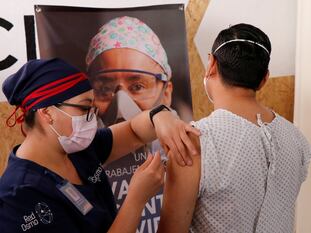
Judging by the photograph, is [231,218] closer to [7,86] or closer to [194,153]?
[194,153]

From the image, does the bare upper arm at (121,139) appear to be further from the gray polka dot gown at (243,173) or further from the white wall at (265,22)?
the white wall at (265,22)

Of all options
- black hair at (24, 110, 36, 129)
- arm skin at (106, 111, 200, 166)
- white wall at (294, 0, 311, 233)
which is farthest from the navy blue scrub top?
white wall at (294, 0, 311, 233)

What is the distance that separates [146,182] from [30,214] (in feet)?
1.08

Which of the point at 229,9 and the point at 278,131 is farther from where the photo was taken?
the point at 229,9

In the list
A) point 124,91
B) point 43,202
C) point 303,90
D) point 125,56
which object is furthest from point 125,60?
point 303,90

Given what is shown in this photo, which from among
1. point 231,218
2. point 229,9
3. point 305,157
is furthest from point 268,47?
point 229,9

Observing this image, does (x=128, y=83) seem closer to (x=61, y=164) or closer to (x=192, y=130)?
(x=61, y=164)

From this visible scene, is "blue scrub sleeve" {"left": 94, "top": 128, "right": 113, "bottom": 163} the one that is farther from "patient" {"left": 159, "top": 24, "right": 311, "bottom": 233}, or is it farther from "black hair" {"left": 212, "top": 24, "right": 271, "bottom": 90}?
"black hair" {"left": 212, "top": 24, "right": 271, "bottom": 90}

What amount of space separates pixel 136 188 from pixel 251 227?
0.38 meters

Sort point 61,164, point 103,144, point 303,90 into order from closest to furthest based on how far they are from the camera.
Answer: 1. point 61,164
2. point 103,144
3. point 303,90

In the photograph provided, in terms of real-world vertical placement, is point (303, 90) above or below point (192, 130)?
below

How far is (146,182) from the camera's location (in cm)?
111

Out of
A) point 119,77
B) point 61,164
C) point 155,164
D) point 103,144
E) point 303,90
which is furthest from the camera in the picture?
point 303,90

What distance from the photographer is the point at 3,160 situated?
185cm
